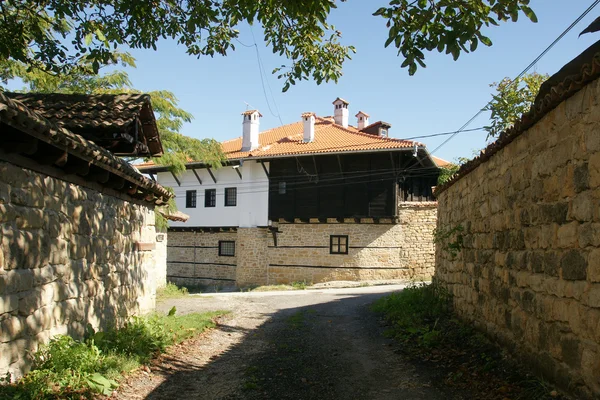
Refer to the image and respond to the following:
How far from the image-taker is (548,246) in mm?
4496

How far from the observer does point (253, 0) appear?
6574 millimetres

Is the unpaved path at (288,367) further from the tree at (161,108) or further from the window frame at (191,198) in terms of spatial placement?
the window frame at (191,198)

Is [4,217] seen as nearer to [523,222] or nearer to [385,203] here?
[523,222]

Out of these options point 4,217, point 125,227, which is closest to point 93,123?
point 125,227

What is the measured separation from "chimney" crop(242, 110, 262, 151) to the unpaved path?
54.0ft

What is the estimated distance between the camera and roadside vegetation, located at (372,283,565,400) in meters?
4.62

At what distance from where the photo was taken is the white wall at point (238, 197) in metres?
24.8

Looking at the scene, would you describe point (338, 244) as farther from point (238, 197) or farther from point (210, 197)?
point (210, 197)

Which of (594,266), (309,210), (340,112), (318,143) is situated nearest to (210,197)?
(309,210)

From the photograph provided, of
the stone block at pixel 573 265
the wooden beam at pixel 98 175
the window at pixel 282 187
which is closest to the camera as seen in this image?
the stone block at pixel 573 265

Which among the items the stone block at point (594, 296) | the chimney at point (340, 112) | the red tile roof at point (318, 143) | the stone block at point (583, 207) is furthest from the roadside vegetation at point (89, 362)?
the chimney at point (340, 112)

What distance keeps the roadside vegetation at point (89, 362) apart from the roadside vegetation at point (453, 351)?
3363 millimetres

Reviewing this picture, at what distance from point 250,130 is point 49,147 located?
21277 mm

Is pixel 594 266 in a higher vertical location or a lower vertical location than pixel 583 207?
lower
